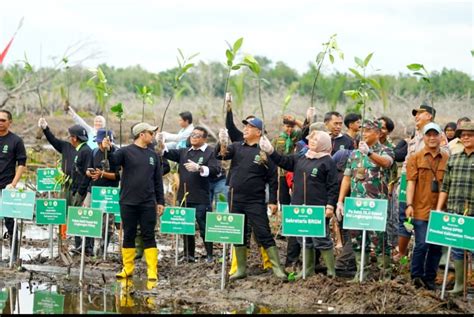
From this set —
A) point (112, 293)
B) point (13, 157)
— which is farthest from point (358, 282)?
point (13, 157)

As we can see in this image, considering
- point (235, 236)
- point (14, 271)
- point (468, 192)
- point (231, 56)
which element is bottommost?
point (14, 271)

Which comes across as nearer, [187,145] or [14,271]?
[14,271]

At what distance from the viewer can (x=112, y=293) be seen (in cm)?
1009

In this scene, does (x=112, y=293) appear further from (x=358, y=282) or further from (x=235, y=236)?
(x=358, y=282)

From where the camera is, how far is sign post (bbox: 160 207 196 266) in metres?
11.6

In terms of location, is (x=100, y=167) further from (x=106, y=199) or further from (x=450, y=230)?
(x=450, y=230)

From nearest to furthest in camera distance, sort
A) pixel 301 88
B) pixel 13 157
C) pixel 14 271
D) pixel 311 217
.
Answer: pixel 311 217
pixel 14 271
pixel 13 157
pixel 301 88

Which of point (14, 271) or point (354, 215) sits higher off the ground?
point (354, 215)

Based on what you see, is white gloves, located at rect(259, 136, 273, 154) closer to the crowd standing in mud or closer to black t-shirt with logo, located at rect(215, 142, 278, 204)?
the crowd standing in mud

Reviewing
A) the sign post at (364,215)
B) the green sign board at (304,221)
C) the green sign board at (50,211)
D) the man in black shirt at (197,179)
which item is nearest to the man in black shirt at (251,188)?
the green sign board at (304,221)

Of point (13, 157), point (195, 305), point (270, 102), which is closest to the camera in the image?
point (195, 305)

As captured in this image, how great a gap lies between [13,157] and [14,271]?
1.74m

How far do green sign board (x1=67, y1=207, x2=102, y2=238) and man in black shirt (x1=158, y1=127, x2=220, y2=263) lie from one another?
180 cm

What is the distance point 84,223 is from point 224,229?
1.74 metres
